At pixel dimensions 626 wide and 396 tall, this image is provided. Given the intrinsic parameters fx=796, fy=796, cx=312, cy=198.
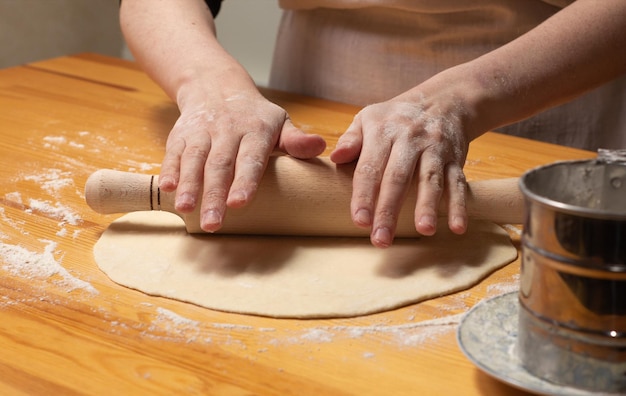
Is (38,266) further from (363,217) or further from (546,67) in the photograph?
(546,67)

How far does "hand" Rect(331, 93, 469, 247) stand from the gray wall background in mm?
2210

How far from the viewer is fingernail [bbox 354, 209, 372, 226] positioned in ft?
3.42

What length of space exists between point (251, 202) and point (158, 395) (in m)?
0.39

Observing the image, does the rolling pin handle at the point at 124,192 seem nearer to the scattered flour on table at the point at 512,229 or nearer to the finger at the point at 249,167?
the finger at the point at 249,167

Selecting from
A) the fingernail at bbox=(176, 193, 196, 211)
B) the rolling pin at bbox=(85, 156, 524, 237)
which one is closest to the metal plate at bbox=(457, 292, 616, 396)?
the rolling pin at bbox=(85, 156, 524, 237)

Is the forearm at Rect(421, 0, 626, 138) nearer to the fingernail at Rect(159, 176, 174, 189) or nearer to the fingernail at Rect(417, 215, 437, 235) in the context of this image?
the fingernail at Rect(417, 215, 437, 235)

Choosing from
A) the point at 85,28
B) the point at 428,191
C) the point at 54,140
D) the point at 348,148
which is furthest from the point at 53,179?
the point at 85,28

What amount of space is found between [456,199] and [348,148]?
0.16 metres

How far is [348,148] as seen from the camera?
111 cm

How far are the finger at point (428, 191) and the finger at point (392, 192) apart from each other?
16 millimetres

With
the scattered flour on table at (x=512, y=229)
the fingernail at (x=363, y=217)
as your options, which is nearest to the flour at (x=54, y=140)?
the fingernail at (x=363, y=217)

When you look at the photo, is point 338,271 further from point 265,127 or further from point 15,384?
point 15,384

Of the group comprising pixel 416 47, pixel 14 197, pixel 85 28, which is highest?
pixel 416 47

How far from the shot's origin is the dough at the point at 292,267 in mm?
981
